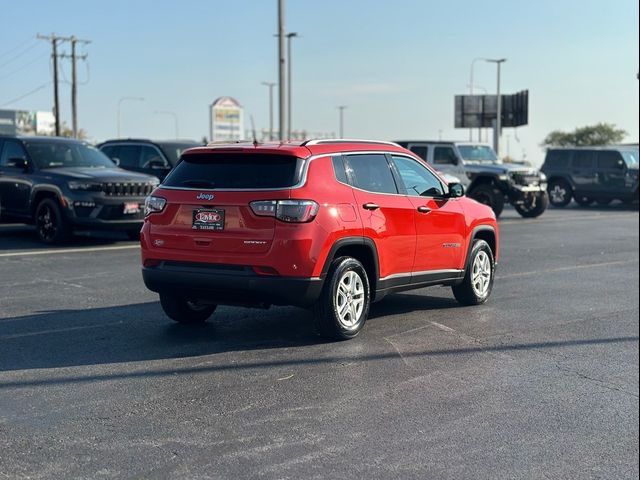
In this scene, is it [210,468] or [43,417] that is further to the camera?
[43,417]

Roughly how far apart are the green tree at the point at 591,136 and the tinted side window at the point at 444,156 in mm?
68805

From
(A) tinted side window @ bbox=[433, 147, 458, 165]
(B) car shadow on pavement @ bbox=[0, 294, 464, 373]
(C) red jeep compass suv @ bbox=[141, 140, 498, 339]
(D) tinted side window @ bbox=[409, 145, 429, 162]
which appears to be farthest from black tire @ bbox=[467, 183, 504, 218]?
(C) red jeep compass suv @ bbox=[141, 140, 498, 339]

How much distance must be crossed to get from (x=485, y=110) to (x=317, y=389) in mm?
56137

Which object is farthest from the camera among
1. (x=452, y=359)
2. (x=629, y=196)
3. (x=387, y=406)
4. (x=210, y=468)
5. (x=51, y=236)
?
(x=629, y=196)

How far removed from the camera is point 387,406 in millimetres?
5742

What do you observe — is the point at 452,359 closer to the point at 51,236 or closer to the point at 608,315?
the point at 608,315

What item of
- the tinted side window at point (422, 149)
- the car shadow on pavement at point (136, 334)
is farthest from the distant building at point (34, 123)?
the car shadow on pavement at point (136, 334)

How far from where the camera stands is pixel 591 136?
94.1m

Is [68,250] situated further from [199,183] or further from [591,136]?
[591,136]

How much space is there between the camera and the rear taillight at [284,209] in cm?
712

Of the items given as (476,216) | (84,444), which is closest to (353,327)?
(476,216)

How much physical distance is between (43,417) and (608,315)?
5.88m

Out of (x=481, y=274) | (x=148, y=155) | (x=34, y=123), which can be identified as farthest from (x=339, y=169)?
(x=34, y=123)

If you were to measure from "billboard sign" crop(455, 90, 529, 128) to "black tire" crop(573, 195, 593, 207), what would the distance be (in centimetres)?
2520
